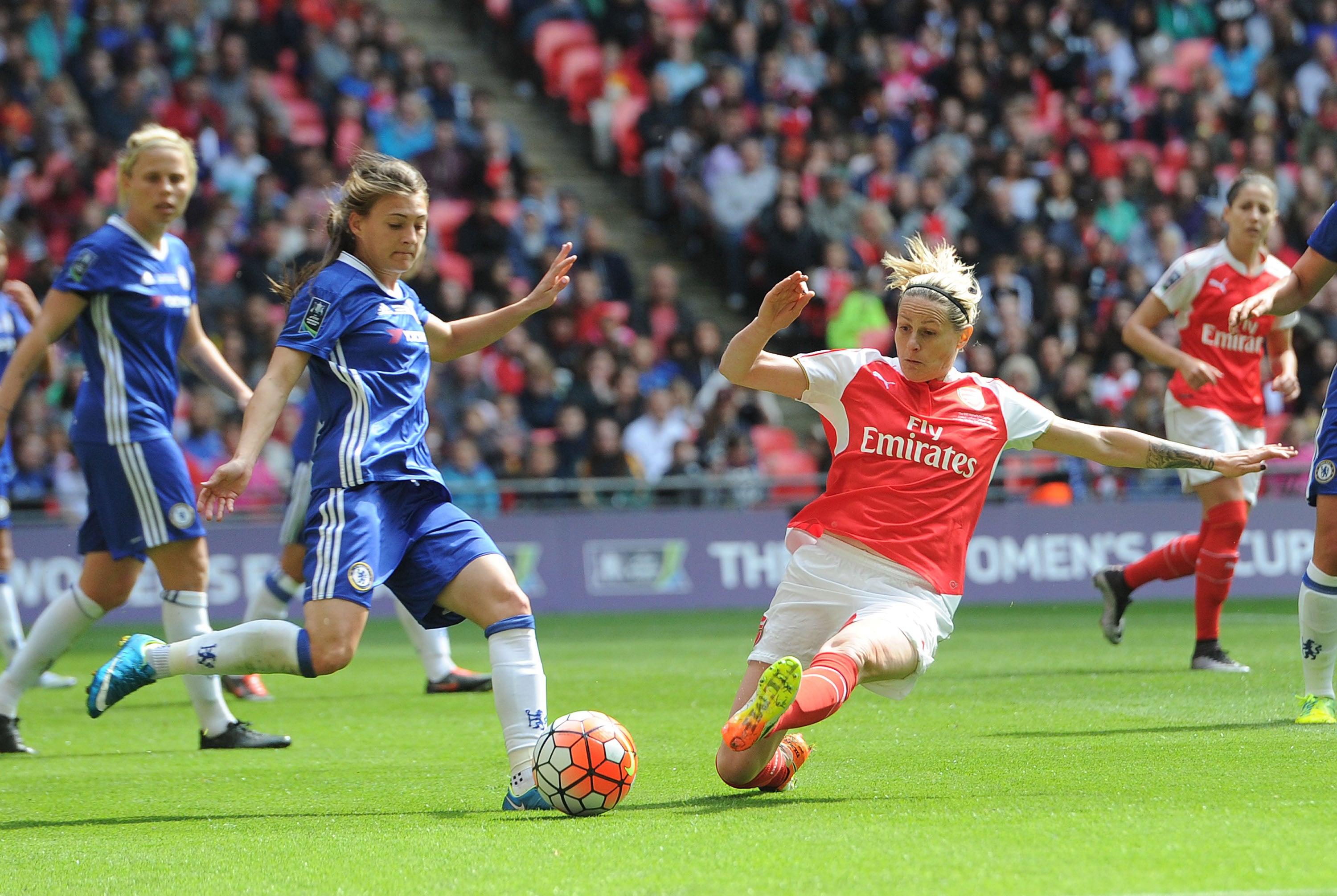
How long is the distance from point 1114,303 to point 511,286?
20.7 ft

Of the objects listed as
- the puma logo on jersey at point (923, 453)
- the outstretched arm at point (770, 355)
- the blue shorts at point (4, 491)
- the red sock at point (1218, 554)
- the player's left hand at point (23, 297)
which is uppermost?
the player's left hand at point (23, 297)

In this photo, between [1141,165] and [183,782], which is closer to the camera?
[183,782]

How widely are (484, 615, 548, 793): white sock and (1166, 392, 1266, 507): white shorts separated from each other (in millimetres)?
4484

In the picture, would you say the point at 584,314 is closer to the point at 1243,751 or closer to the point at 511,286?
the point at 511,286

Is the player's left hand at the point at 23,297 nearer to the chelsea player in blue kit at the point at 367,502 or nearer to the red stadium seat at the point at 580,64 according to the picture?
the chelsea player in blue kit at the point at 367,502

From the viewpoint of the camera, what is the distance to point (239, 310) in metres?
15.2

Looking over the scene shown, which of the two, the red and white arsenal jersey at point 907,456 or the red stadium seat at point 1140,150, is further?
the red stadium seat at point 1140,150

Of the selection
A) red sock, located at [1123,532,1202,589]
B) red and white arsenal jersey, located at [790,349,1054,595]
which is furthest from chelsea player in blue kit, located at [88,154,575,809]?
red sock, located at [1123,532,1202,589]

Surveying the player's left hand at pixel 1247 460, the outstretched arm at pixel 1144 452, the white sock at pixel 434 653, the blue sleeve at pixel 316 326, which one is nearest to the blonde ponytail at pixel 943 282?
the outstretched arm at pixel 1144 452

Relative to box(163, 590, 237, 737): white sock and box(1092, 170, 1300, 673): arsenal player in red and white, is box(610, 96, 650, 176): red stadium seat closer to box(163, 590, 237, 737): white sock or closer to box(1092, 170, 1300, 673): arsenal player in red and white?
box(1092, 170, 1300, 673): arsenal player in red and white

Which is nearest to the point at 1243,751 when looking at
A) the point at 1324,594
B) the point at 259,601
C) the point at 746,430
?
the point at 1324,594

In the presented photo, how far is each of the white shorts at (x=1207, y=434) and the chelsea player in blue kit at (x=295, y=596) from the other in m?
4.04

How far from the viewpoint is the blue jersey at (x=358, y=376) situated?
5332mm

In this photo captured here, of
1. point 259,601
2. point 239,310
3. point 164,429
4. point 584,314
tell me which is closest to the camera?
point 164,429
